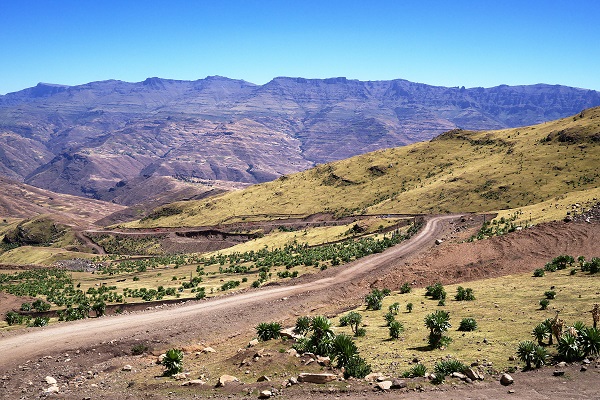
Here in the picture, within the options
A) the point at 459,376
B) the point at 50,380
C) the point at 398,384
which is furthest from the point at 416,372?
the point at 50,380

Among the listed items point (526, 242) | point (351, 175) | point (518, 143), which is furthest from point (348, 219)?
point (526, 242)

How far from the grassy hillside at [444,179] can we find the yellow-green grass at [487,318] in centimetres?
6927

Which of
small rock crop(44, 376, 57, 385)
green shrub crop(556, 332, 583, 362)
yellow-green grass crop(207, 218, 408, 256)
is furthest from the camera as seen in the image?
yellow-green grass crop(207, 218, 408, 256)

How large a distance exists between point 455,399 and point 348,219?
10539cm

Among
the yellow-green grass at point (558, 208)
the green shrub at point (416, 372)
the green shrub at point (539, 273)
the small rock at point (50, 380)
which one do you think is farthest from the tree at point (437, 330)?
the yellow-green grass at point (558, 208)

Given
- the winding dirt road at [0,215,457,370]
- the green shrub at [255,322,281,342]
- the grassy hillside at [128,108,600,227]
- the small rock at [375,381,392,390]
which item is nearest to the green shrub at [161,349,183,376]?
the green shrub at [255,322,281,342]

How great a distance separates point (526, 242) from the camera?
52969mm

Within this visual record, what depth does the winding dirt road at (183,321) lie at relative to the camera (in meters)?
34.6

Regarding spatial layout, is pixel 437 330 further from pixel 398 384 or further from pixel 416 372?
pixel 398 384

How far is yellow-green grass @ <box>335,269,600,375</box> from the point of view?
2452 cm

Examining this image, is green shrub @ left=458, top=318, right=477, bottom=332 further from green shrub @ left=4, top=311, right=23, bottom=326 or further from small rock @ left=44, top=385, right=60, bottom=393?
green shrub @ left=4, top=311, right=23, bottom=326

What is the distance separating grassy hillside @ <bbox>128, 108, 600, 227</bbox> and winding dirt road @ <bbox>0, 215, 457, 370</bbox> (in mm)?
70115

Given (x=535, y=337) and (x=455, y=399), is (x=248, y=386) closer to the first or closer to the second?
(x=455, y=399)

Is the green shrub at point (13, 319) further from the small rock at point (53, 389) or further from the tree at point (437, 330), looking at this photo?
the tree at point (437, 330)
